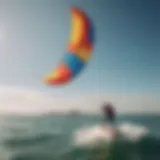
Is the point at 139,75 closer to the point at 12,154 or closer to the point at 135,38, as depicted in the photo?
the point at 135,38

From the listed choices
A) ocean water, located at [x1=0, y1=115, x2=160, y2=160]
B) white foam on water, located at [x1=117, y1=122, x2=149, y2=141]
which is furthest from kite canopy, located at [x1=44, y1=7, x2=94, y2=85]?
white foam on water, located at [x1=117, y1=122, x2=149, y2=141]

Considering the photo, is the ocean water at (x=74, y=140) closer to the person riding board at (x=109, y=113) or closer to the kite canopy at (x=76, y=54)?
the person riding board at (x=109, y=113)

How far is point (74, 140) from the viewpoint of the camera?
125cm

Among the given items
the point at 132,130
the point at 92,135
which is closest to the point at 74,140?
the point at 92,135

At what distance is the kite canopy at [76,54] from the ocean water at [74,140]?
0.15m

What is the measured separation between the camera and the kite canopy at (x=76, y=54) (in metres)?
1.27

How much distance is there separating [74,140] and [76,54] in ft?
1.07

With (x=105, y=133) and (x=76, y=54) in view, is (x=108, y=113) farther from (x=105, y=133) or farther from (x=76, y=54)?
(x=76, y=54)

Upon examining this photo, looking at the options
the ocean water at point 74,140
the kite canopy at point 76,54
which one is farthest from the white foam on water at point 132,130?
the kite canopy at point 76,54

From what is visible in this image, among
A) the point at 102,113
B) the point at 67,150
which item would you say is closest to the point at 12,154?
the point at 67,150

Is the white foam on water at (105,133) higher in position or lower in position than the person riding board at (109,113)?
lower

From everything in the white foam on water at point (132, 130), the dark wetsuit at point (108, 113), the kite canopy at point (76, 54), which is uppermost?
the kite canopy at point (76, 54)

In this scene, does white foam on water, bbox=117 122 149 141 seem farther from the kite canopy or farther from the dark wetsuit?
the kite canopy

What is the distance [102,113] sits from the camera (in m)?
1.27
